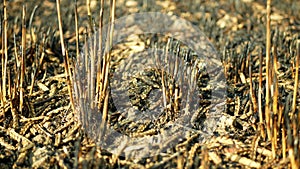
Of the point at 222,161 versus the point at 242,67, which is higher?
the point at 242,67

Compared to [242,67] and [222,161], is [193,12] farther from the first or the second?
[222,161]

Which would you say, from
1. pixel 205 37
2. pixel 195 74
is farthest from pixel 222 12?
pixel 195 74

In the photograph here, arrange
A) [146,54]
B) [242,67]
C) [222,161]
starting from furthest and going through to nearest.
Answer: [146,54] → [242,67] → [222,161]

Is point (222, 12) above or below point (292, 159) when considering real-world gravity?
above

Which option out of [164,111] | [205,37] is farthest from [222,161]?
[205,37]

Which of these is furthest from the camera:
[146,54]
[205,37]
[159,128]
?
[205,37]

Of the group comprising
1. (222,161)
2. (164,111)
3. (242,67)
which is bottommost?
(222,161)

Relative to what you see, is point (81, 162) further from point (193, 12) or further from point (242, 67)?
point (193, 12)

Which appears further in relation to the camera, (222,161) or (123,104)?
(123,104)

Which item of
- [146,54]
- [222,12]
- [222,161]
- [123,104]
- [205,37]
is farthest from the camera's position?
[222,12]
